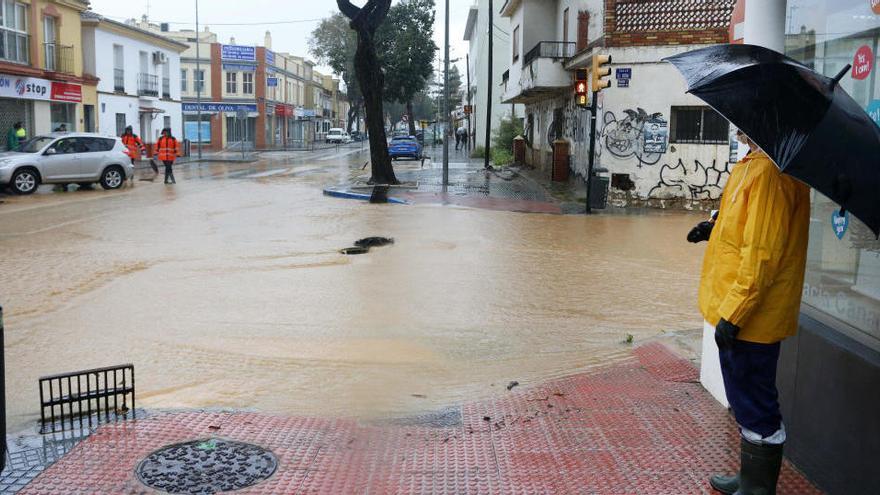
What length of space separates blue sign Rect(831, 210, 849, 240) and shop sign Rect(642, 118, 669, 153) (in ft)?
52.0

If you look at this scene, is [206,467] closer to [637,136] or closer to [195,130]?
[637,136]

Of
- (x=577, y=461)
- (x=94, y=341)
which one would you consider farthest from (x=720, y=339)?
(x=94, y=341)

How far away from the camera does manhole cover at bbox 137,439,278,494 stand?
4.14 meters

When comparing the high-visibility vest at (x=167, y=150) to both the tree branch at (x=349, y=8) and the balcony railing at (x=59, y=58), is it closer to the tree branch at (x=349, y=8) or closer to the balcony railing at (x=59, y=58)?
the tree branch at (x=349, y=8)

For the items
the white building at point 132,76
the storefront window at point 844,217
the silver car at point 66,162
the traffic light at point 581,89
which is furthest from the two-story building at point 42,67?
the storefront window at point 844,217

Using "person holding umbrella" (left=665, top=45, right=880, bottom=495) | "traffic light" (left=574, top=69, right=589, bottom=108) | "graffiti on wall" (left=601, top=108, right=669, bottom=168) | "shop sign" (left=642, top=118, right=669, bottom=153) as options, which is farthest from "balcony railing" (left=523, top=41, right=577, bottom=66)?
"person holding umbrella" (left=665, top=45, right=880, bottom=495)

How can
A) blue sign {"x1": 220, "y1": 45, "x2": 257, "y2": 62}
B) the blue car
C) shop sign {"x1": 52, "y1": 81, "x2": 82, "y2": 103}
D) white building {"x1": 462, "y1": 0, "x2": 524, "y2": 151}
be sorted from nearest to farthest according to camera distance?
shop sign {"x1": 52, "y1": 81, "x2": 82, "y2": 103} < the blue car < white building {"x1": 462, "y1": 0, "x2": 524, "y2": 151} < blue sign {"x1": 220, "y1": 45, "x2": 257, "y2": 62}

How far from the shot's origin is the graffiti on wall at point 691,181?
19.5 metres

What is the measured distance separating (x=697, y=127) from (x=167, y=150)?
15303mm

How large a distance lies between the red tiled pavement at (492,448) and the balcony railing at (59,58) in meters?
29.9

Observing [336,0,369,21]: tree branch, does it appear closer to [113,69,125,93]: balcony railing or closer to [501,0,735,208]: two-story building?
[501,0,735,208]: two-story building

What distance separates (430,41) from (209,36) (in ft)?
59.3

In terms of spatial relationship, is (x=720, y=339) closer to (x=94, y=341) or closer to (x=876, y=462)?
(x=876, y=462)

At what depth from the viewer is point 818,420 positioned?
4.14m
